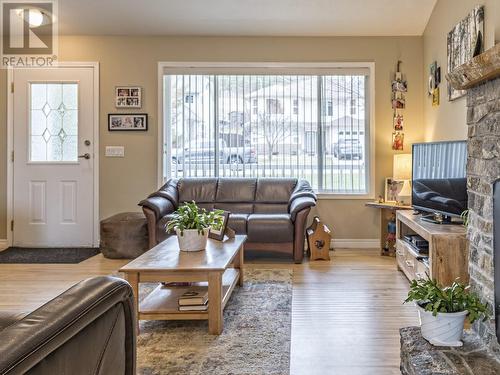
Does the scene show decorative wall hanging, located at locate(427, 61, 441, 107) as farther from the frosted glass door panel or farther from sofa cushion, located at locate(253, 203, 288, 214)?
the frosted glass door panel

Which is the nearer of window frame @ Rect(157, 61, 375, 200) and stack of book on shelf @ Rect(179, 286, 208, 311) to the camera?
stack of book on shelf @ Rect(179, 286, 208, 311)

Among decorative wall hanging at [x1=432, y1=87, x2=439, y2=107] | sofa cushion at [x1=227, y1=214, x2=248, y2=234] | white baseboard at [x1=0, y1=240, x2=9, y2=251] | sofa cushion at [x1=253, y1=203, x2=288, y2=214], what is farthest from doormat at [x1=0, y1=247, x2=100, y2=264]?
decorative wall hanging at [x1=432, y1=87, x2=439, y2=107]

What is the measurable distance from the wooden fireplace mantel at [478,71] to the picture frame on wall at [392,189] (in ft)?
9.48

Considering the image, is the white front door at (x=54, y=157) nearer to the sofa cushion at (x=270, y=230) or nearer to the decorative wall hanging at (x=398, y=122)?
the sofa cushion at (x=270, y=230)

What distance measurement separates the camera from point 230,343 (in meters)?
2.44

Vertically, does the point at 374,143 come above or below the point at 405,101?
below

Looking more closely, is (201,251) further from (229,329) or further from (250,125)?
(250,125)

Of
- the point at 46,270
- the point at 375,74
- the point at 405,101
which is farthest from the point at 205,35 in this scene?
the point at 46,270

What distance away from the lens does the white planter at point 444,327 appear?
1952 mm

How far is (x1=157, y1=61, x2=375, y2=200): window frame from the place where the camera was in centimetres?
522

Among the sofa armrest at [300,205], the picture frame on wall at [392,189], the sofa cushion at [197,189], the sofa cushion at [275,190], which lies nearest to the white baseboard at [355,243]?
the picture frame on wall at [392,189]

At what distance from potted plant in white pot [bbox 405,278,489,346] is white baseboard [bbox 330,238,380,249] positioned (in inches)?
127

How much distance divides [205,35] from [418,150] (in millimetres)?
2811

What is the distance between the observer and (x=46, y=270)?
415 cm
